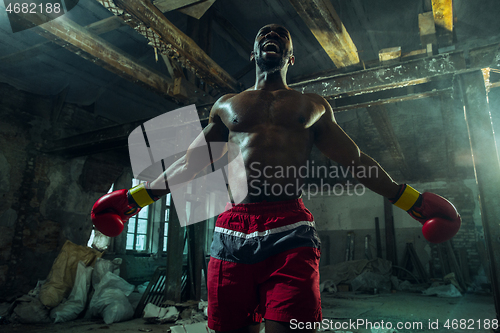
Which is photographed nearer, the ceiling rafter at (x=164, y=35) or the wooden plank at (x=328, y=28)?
the ceiling rafter at (x=164, y=35)

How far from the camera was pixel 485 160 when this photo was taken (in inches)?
106

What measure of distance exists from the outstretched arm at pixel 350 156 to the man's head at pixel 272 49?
310 mm

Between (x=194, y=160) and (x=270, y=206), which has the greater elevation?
(x=194, y=160)

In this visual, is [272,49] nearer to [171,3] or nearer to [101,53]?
[171,3]

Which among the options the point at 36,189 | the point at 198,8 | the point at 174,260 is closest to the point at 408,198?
the point at 198,8

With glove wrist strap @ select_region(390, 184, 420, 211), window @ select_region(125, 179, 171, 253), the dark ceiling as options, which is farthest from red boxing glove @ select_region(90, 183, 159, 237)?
window @ select_region(125, 179, 171, 253)

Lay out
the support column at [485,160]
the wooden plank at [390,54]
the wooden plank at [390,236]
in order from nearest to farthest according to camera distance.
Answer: the support column at [485,160], the wooden plank at [390,54], the wooden plank at [390,236]

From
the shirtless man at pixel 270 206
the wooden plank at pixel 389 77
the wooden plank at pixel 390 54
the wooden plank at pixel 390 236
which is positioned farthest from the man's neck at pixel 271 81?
the wooden plank at pixel 390 236

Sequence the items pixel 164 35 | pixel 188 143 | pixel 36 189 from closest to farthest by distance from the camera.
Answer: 1. pixel 164 35
2. pixel 188 143
3. pixel 36 189

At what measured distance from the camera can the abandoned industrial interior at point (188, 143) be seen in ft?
9.93

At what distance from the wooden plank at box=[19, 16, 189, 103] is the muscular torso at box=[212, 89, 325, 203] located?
212 cm

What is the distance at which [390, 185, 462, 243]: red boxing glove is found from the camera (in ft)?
5.46

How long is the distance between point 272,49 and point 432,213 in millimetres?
1294

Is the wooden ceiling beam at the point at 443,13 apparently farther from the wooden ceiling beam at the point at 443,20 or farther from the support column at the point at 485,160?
the support column at the point at 485,160
